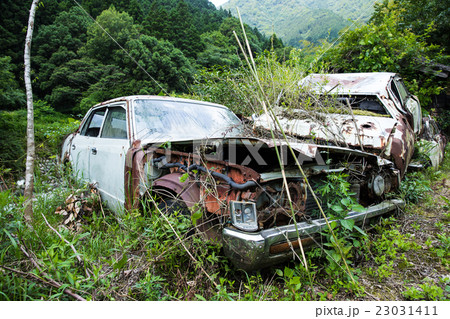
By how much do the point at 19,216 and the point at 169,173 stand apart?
3.95ft

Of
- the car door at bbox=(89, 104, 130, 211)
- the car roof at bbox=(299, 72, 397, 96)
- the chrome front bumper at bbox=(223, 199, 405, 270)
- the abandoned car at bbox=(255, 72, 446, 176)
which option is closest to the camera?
the chrome front bumper at bbox=(223, 199, 405, 270)

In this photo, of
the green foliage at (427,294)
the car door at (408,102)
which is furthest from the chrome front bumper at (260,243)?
the car door at (408,102)

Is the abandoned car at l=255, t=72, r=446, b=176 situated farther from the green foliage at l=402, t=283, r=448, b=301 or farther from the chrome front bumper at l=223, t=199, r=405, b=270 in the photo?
the green foliage at l=402, t=283, r=448, b=301

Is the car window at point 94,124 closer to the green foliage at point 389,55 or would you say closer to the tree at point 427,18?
the green foliage at point 389,55

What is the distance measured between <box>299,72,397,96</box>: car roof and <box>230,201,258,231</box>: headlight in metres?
2.87

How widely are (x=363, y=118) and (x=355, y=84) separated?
106cm

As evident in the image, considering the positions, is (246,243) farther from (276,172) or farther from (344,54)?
(344,54)

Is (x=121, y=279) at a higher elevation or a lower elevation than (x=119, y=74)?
lower

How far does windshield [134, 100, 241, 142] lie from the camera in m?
2.76

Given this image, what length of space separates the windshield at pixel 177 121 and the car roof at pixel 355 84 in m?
1.73

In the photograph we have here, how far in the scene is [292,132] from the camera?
3.49 metres

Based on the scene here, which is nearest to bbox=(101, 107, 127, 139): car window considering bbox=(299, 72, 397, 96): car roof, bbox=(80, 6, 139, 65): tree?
bbox=(299, 72, 397, 96): car roof

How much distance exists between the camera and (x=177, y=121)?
3.00m
